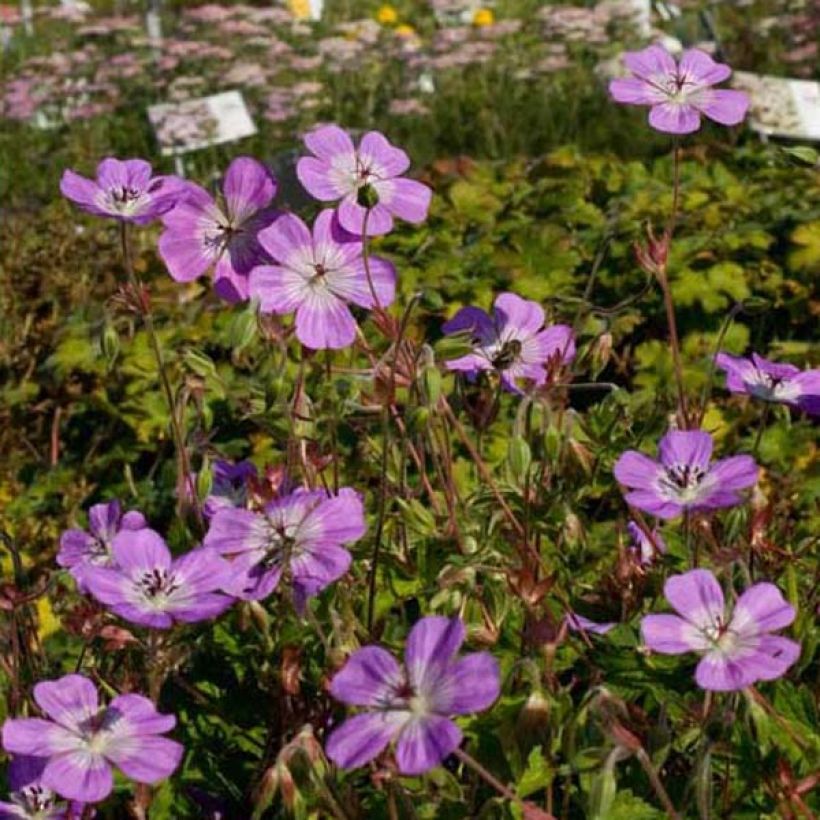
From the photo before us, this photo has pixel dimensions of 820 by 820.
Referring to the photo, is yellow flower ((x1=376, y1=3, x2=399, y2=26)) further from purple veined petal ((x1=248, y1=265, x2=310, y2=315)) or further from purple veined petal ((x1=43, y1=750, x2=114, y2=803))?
purple veined petal ((x1=43, y1=750, x2=114, y2=803))

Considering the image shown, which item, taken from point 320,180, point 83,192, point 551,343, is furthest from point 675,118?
point 83,192

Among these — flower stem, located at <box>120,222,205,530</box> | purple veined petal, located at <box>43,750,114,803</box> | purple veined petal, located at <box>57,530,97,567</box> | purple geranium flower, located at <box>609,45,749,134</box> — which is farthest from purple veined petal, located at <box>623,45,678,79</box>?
purple veined petal, located at <box>43,750,114,803</box>

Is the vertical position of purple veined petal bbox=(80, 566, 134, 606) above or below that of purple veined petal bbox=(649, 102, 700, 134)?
below

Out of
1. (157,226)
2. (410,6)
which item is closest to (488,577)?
(157,226)

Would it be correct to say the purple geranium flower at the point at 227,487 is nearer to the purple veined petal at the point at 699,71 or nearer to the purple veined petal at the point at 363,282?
the purple veined petal at the point at 363,282

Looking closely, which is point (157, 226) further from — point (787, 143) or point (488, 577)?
point (488, 577)

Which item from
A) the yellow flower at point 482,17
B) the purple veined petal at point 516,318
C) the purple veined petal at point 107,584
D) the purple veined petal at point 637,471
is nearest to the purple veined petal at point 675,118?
the purple veined petal at point 516,318
